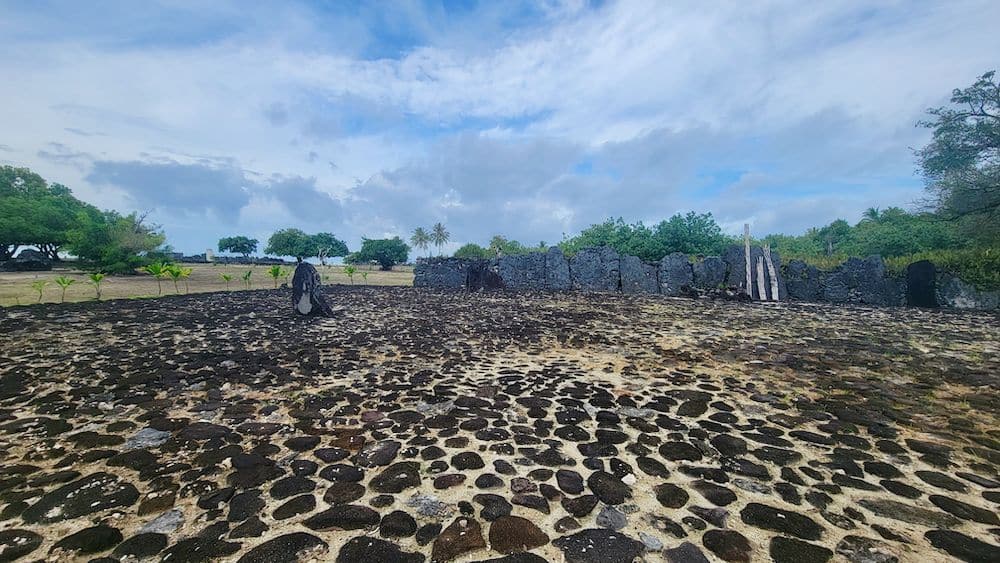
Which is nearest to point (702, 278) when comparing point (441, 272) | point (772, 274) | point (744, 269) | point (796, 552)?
point (744, 269)

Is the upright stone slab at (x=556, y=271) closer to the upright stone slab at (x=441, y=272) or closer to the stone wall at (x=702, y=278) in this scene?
the stone wall at (x=702, y=278)

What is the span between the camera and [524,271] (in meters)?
22.8

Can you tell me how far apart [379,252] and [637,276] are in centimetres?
4780

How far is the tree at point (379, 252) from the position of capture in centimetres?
5962

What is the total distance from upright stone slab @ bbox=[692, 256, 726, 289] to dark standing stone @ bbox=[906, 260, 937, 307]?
20.0 ft

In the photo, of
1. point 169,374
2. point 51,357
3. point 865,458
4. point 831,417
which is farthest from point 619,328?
point 51,357

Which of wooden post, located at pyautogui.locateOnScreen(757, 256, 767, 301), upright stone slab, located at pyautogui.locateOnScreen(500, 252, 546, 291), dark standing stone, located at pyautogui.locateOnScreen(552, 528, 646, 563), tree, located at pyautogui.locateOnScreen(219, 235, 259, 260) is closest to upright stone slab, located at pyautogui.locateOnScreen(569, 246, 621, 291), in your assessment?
upright stone slab, located at pyautogui.locateOnScreen(500, 252, 546, 291)

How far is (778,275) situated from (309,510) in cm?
1985

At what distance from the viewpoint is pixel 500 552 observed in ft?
7.18

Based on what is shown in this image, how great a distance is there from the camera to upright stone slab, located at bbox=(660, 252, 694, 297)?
19.0 metres

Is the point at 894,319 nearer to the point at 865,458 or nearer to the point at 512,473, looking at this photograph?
the point at 865,458

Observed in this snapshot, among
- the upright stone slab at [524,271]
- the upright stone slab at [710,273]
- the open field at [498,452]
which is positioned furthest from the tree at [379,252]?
the open field at [498,452]

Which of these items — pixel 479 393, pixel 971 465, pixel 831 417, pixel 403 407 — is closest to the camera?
pixel 971 465

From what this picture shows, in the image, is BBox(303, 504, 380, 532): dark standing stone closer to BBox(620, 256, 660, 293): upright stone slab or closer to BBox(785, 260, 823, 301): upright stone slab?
BBox(620, 256, 660, 293): upright stone slab
